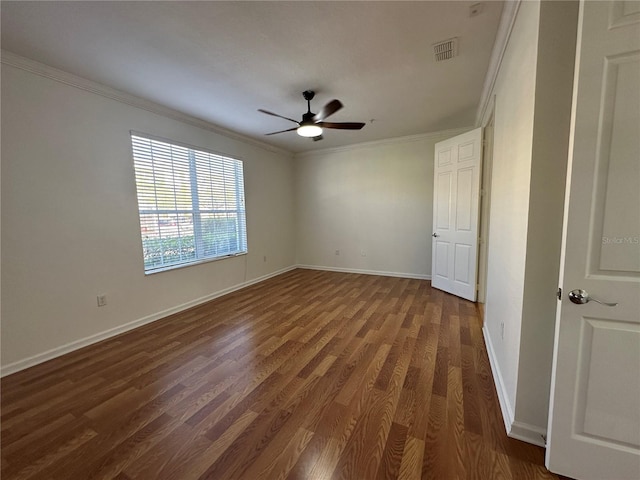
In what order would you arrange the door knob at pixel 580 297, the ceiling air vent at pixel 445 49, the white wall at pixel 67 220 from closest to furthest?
the door knob at pixel 580 297, the ceiling air vent at pixel 445 49, the white wall at pixel 67 220

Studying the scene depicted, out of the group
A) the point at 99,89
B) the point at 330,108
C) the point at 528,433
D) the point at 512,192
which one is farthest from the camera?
the point at 99,89

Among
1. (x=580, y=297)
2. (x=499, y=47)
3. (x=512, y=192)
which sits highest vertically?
(x=499, y=47)

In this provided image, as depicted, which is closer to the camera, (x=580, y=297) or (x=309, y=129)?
(x=580, y=297)

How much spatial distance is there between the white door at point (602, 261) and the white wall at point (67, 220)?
373cm

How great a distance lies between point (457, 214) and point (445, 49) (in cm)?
225

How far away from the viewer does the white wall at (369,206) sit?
4.72m

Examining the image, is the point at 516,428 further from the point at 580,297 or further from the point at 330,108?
the point at 330,108

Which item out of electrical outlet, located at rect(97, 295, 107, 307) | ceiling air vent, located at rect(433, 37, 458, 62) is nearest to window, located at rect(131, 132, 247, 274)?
electrical outlet, located at rect(97, 295, 107, 307)

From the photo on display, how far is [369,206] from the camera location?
5199 millimetres

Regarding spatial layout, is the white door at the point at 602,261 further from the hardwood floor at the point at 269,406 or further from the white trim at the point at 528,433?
the hardwood floor at the point at 269,406

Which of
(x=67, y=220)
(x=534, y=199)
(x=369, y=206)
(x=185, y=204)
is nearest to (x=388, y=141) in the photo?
(x=369, y=206)

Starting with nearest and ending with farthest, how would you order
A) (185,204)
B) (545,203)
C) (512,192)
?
(545,203) → (512,192) → (185,204)

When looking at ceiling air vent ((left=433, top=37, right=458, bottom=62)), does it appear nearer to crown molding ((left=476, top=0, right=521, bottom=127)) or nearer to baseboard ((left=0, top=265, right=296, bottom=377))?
crown molding ((left=476, top=0, right=521, bottom=127))

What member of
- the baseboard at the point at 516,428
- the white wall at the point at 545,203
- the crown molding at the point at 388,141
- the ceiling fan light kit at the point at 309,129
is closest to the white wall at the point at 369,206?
the crown molding at the point at 388,141
